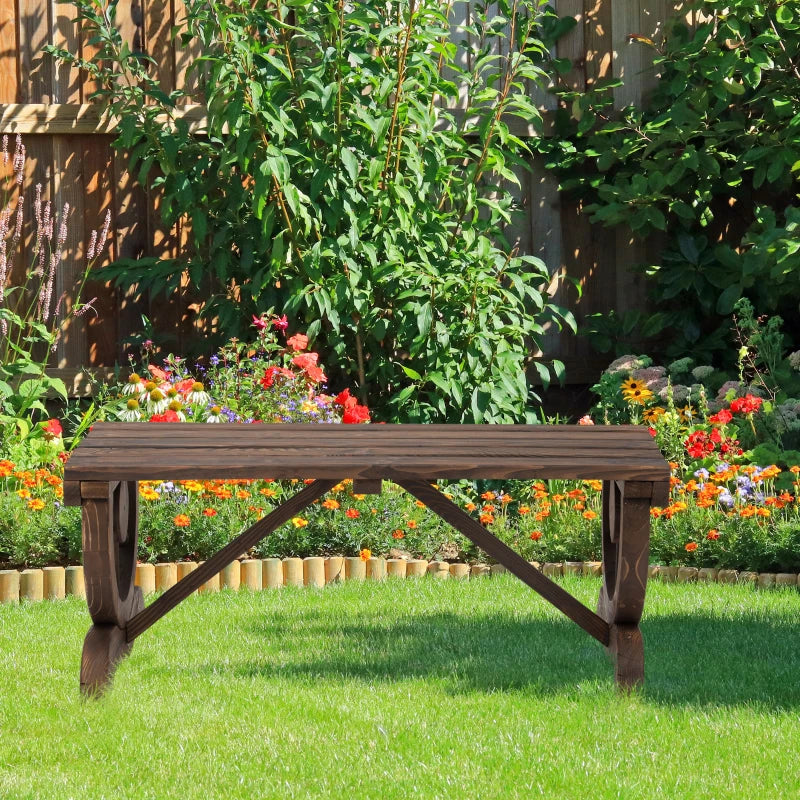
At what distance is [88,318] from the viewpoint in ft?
20.1

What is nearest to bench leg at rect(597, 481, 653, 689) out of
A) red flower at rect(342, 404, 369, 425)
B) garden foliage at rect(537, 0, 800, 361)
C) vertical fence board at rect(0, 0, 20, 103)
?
red flower at rect(342, 404, 369, 425)

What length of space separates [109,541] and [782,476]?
3180 mm

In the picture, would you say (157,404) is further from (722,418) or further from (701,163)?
(701,163)

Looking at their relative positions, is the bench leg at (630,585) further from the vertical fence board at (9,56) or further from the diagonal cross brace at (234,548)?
the vertical fence board at (9,56)

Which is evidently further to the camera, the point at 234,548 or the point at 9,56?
the point at 9,56

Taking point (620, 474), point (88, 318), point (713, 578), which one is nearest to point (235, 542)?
point (620, 474)

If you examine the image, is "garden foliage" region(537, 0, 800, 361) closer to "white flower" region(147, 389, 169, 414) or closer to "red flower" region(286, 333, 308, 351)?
"red flower" region(286, 333, 308, 351)

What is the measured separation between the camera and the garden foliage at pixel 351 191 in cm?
518

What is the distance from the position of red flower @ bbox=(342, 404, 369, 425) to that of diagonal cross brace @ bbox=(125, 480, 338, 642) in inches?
79.9

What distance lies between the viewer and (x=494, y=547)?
3.02 metres

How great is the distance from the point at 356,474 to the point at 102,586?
73cm

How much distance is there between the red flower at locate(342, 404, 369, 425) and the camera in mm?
5152

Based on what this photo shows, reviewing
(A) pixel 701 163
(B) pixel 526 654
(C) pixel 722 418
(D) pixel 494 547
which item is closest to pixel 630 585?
(D) pixel 494 547

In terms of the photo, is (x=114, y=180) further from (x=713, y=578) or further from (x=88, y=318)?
(x=713, y=578)
